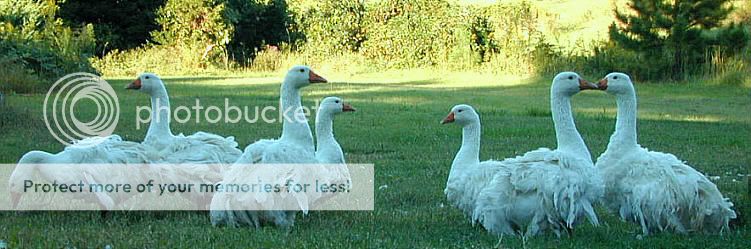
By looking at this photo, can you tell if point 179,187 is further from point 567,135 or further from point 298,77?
point 567,135

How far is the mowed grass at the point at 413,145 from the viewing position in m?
5.70

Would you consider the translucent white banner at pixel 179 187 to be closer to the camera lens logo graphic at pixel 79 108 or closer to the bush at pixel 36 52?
the camera lens logo graphic at pixel 79 108

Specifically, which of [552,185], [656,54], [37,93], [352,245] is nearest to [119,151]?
[352,245]

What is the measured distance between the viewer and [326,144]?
7.11 meters

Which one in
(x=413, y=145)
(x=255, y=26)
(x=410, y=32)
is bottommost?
(x=413, y=145)

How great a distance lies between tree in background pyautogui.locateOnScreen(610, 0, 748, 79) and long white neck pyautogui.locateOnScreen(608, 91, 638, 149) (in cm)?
1728

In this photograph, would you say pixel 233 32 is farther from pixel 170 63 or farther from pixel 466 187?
pixel 466 187

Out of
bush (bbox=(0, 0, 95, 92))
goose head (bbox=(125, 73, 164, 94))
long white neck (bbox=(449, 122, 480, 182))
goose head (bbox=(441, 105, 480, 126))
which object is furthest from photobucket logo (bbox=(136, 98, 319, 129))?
long white neck (bbox=(449, 122, 480, 182))

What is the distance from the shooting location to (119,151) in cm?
672

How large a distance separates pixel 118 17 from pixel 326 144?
28233mm

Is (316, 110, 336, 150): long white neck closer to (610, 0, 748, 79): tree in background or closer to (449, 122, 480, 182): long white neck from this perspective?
(449, 122, 480, 182): long white neck

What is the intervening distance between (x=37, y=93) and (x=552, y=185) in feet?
50.1

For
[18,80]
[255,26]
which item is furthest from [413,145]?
[255,26]

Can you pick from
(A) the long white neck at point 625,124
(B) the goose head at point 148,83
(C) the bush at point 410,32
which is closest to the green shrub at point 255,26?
(C) the bush at point 410,32
